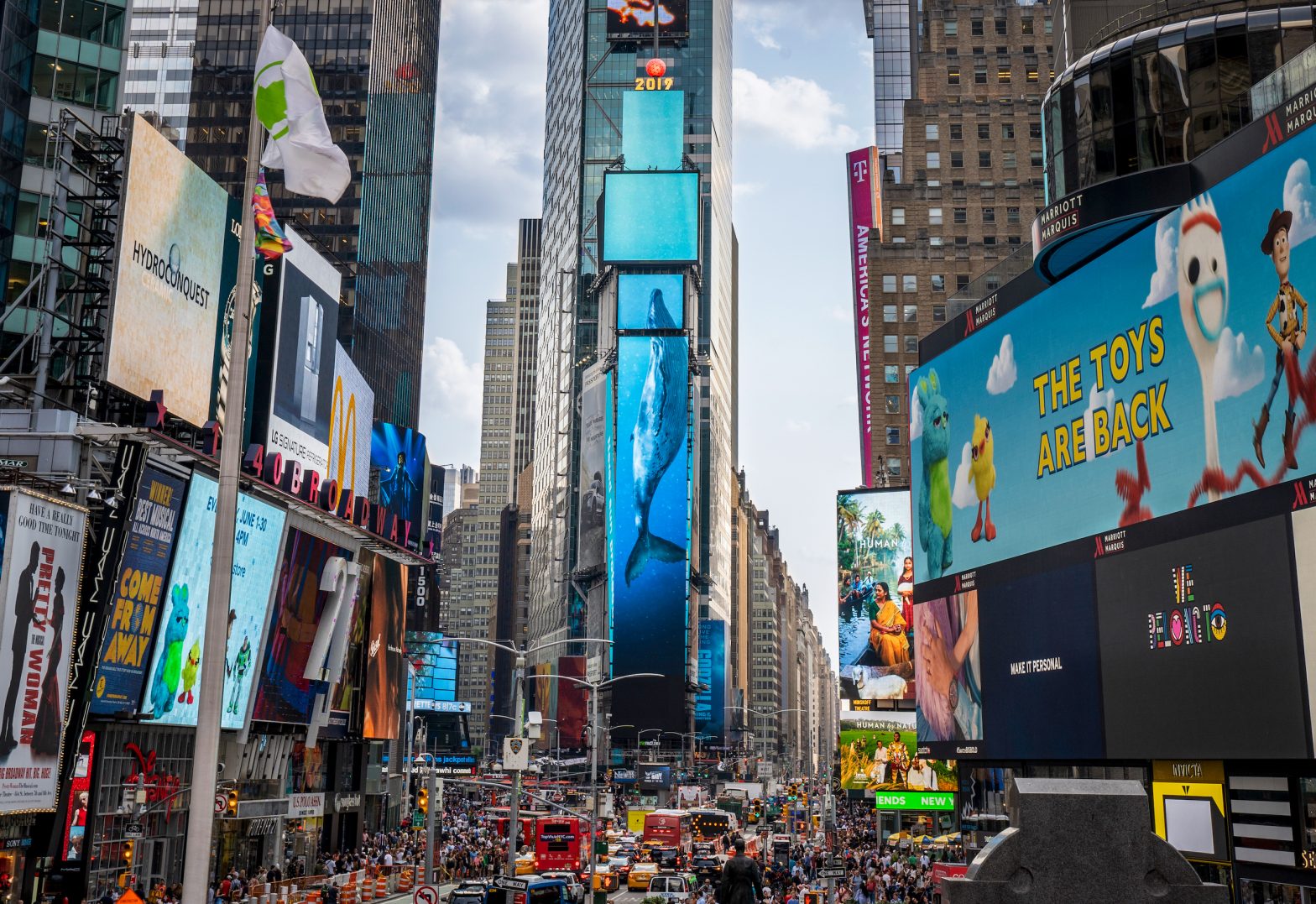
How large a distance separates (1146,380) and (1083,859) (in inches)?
1160

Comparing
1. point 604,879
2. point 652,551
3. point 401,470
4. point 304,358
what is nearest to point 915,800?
point 604,879

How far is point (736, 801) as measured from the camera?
94.5 metres

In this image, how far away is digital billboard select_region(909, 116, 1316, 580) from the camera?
31.5 m

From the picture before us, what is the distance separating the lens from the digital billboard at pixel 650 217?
164125 mm

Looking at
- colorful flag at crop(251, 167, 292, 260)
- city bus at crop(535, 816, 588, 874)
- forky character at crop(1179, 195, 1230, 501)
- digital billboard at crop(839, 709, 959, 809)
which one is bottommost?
city bus at crop(535, 816, 588, 874)

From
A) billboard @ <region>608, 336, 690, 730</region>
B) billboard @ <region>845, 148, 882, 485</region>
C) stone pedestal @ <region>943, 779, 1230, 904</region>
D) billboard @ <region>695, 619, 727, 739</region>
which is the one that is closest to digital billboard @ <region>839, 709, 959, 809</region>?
billboard @ <region>845, 148, 882, 485</region>

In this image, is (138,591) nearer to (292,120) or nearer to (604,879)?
(604,879)

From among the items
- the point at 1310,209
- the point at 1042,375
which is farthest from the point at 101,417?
the point at 1310,209

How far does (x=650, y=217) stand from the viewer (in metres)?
166

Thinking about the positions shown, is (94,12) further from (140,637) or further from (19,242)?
(140,637)

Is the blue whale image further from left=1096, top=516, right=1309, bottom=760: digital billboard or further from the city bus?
left=1096, top=516, right=1309, bottom=760: digital billboard

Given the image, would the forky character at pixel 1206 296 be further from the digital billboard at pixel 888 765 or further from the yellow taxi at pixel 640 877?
the digital billboard at pixel 888 765

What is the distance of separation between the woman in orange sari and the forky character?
57.6 m

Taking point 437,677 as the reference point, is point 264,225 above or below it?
below
